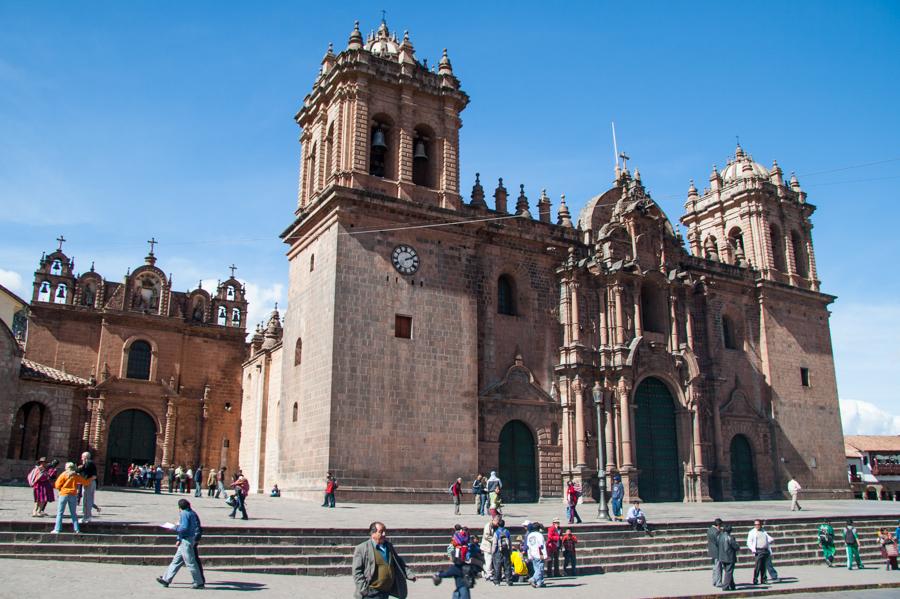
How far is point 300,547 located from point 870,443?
58905 mm

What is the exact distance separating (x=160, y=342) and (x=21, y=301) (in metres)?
7.00

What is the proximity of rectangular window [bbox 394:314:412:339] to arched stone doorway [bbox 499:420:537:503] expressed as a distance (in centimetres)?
513

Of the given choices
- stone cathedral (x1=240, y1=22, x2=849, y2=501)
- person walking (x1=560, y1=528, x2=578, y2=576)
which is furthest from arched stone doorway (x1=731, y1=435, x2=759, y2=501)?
person walking (x1=560, y1=528, x2=578, y2=576)

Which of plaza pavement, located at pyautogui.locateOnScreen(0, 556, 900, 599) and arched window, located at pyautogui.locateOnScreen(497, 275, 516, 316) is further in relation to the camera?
arched window, located at pyautogui.locateOnScreen(497, 275, 516, 316)

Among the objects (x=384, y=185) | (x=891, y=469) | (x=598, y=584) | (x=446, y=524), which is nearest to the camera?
(x=598, y=584)

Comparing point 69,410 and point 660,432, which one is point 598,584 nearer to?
point 660,432

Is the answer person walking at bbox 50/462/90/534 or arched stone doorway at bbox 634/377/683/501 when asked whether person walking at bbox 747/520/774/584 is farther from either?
arched stone doorway at bbox 634/377/683/501

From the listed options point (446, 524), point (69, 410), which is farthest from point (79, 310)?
point (446, 524)

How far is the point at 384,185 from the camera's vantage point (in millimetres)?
26766

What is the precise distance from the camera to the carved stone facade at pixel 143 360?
37.4 meters

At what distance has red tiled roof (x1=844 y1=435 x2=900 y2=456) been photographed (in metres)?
59.2

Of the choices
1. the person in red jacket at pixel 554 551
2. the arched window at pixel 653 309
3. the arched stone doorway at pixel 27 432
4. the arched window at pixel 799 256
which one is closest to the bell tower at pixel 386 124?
the arched window at pixel 653 309

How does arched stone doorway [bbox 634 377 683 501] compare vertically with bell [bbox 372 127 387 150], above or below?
below

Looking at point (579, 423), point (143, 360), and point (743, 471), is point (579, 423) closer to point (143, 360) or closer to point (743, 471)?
point (743, 471)
